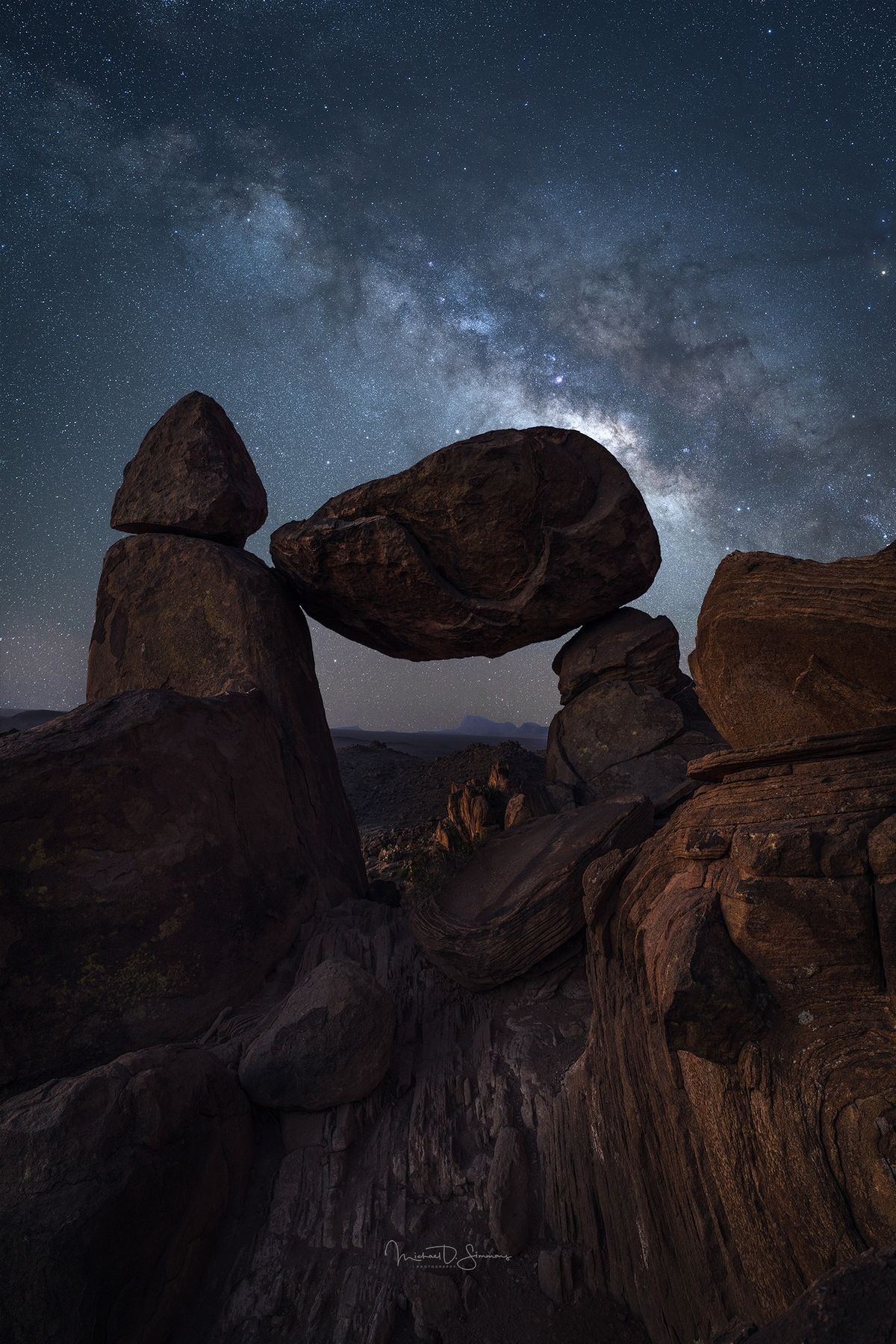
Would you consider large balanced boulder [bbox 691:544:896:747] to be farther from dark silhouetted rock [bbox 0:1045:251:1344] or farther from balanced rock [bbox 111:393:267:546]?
balanced rock [bbox 111:393:267:546]

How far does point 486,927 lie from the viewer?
4.70 metres

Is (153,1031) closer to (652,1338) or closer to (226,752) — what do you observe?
(226,752)

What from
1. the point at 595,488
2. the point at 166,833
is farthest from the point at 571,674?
the point at 166,833

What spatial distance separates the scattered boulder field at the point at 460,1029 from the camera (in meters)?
2.39

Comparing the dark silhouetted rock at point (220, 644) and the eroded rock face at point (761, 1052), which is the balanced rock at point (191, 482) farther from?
the eroded rock face at point (761, 1052)

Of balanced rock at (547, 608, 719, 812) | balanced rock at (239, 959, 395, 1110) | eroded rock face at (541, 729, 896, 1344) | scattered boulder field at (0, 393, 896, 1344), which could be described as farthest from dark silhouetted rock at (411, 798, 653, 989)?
balanced rock at (547, 608, 719, 812)

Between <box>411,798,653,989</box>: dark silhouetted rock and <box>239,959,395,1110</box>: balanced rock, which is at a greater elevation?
<box>411,798,653,989</box>: dark silhouetted rock

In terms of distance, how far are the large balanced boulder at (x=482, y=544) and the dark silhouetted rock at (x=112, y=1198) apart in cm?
550

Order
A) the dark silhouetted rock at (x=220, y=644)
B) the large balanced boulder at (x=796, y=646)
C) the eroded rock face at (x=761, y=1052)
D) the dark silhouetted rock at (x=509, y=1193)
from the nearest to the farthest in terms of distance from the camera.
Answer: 1. the eroded rock face at (x=761, y=1052)
2. the large balanced boulder at (x=796, y=646)
3. the dark silhouetted rock at (x=509, y=1193)
4. the dark silhouetted rock at (x=220, y=644)

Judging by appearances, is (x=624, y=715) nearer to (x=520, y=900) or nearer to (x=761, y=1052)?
(x=520, y=900)

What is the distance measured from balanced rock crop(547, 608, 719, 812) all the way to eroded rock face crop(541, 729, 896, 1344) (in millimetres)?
4821

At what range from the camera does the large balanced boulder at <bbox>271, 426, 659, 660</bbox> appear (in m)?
7.48

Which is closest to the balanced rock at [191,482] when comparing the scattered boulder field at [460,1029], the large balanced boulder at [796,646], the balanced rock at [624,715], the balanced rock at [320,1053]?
the scattered boulder field at [460,1029]

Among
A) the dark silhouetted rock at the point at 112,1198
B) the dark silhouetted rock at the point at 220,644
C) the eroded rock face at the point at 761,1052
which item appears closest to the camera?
the eroded rock face at the point at 761,1052
